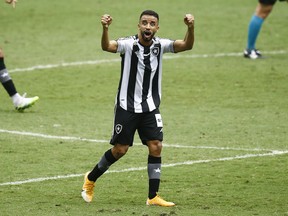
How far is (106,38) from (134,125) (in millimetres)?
937

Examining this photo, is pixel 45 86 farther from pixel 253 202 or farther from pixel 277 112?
pixel 253 202

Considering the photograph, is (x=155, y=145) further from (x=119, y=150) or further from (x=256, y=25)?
(x=256, y=25)

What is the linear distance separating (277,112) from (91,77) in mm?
4421

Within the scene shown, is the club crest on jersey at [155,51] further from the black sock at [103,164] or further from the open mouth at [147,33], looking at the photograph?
the black sock at [103,164]

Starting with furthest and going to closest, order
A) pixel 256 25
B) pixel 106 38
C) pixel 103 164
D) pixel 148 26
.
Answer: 1. pixel 256 25
2. pixel 103 164
3. pixel 148 26
4. pixel 106 38

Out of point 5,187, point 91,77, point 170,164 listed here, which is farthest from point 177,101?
point 5,187

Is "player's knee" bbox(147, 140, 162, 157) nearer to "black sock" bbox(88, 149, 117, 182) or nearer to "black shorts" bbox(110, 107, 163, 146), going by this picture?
"black shorts" bbox(110, 107, 163, 146)

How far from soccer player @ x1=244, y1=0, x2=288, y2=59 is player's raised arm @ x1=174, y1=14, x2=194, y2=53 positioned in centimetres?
1026

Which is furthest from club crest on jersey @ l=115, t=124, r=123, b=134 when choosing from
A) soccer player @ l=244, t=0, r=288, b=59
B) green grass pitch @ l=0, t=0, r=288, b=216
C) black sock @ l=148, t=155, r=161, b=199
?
soccer player @ l=244, t=0, r=288, b=59

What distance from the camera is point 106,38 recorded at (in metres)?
10.2

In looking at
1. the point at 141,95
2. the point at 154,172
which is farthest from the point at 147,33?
the point at 154,172

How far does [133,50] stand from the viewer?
10.5m

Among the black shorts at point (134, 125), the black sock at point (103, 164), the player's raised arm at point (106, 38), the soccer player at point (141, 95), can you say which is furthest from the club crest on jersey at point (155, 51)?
the black sock at point (103, 164)

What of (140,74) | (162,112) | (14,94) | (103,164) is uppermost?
(140,74)
